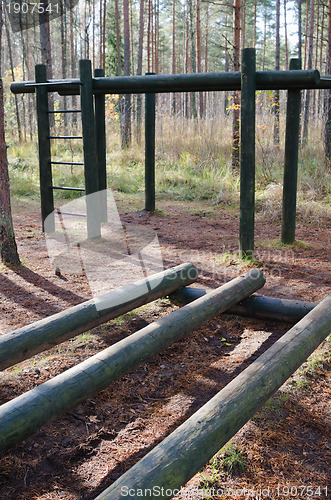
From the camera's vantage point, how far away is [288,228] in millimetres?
5281

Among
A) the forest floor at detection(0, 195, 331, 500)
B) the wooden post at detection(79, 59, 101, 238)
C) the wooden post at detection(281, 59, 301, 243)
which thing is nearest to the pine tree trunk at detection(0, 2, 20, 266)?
the forest floor at detection(0, 195, 331, 500)

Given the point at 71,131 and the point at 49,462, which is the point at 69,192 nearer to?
the point at 71,131

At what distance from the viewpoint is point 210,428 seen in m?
1.69

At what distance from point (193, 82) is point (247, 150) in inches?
38.1

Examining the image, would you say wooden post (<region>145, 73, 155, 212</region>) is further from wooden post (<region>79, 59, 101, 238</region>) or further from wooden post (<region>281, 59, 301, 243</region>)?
wooden post (<region>281, 59, 301, 243</region>)

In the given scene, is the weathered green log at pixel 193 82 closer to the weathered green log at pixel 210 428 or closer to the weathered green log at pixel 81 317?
the weathered green log at pixel 81 317

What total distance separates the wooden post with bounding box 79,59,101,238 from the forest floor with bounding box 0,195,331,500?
4.11 ft

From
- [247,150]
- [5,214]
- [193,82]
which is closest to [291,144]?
[247,150]

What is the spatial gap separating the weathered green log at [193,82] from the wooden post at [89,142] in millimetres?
130

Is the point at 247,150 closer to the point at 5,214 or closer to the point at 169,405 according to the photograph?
the point at 5,214

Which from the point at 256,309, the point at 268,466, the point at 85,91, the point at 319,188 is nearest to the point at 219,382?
the point at 268,466

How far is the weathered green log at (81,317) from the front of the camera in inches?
92.4

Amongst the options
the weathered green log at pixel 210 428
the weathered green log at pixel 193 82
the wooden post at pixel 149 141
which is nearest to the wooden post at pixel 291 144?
the weathered green log at pixel 193 82

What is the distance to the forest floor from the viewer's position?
1.85 m
